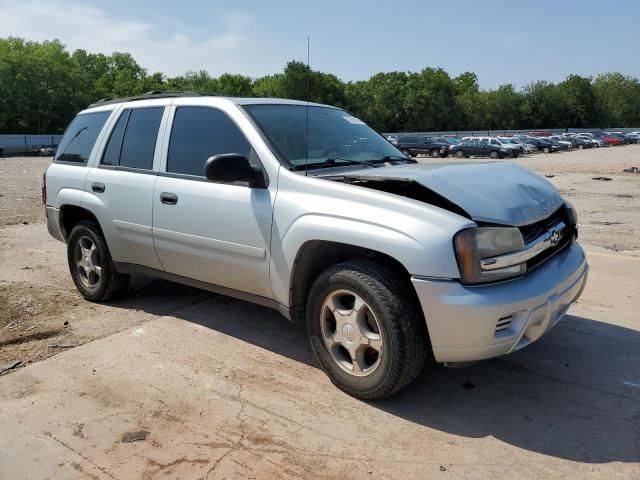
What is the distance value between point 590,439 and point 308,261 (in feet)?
6.23

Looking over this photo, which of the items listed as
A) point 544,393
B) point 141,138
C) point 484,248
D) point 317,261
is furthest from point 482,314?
point 141,138

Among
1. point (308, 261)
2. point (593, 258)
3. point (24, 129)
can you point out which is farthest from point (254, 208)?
point (24, 129)

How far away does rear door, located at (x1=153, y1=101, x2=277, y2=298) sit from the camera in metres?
3.75

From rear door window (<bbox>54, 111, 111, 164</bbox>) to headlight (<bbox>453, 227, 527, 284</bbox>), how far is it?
3748 millimetres

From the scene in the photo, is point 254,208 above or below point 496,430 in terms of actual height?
above

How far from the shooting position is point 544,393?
3.43 meters

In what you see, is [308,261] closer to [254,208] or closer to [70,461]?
[254,208]

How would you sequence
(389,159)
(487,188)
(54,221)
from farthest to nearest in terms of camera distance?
1. (54,221)
2. (389,159)
3. (487,188)

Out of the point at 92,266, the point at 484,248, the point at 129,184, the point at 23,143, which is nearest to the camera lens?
the point at 484,248

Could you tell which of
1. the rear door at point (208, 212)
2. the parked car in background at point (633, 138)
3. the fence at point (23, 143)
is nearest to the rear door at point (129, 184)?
the rear door at point (208, 212)

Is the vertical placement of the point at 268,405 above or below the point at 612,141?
below

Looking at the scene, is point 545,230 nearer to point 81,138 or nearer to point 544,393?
point 544,393

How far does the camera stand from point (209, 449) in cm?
289

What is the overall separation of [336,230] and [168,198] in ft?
5.38
